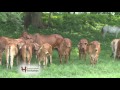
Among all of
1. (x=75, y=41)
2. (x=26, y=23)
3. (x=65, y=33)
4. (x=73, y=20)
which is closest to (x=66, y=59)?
(x=75, y=41)

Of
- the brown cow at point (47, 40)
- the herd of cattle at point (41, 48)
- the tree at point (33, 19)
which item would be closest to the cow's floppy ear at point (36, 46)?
the herd of cattle at point (41, 48)

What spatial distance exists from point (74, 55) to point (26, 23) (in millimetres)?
8274

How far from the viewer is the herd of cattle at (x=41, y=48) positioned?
15391 mm

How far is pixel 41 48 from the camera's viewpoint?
15.7m

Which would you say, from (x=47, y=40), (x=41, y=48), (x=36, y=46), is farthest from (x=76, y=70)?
(x=47, y=40)

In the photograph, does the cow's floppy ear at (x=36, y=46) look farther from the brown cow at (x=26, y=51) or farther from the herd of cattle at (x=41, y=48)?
the brown cow at (x=26, y=51)

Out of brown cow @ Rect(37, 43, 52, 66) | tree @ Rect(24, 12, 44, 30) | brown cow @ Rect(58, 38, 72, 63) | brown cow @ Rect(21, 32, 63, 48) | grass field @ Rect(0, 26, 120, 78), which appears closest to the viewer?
grass field @ Rect(0, 26, 120, 78)

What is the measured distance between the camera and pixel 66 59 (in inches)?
650

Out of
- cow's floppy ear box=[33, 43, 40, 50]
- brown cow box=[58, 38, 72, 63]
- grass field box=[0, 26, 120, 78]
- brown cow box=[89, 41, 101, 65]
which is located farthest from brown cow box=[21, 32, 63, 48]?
brown cow box=[89, 41, 101, 65]

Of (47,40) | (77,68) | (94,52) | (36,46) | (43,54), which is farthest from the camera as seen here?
(47,40)

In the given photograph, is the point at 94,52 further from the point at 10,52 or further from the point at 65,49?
the point at 10,52

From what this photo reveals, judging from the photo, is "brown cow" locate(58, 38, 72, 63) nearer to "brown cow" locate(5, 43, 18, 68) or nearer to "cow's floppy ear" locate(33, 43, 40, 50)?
"cow's floppy ear" locate(33, 43, 40, 50)

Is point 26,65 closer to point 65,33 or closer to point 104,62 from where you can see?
point 104,62

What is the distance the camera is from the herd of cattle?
15.4 meters
